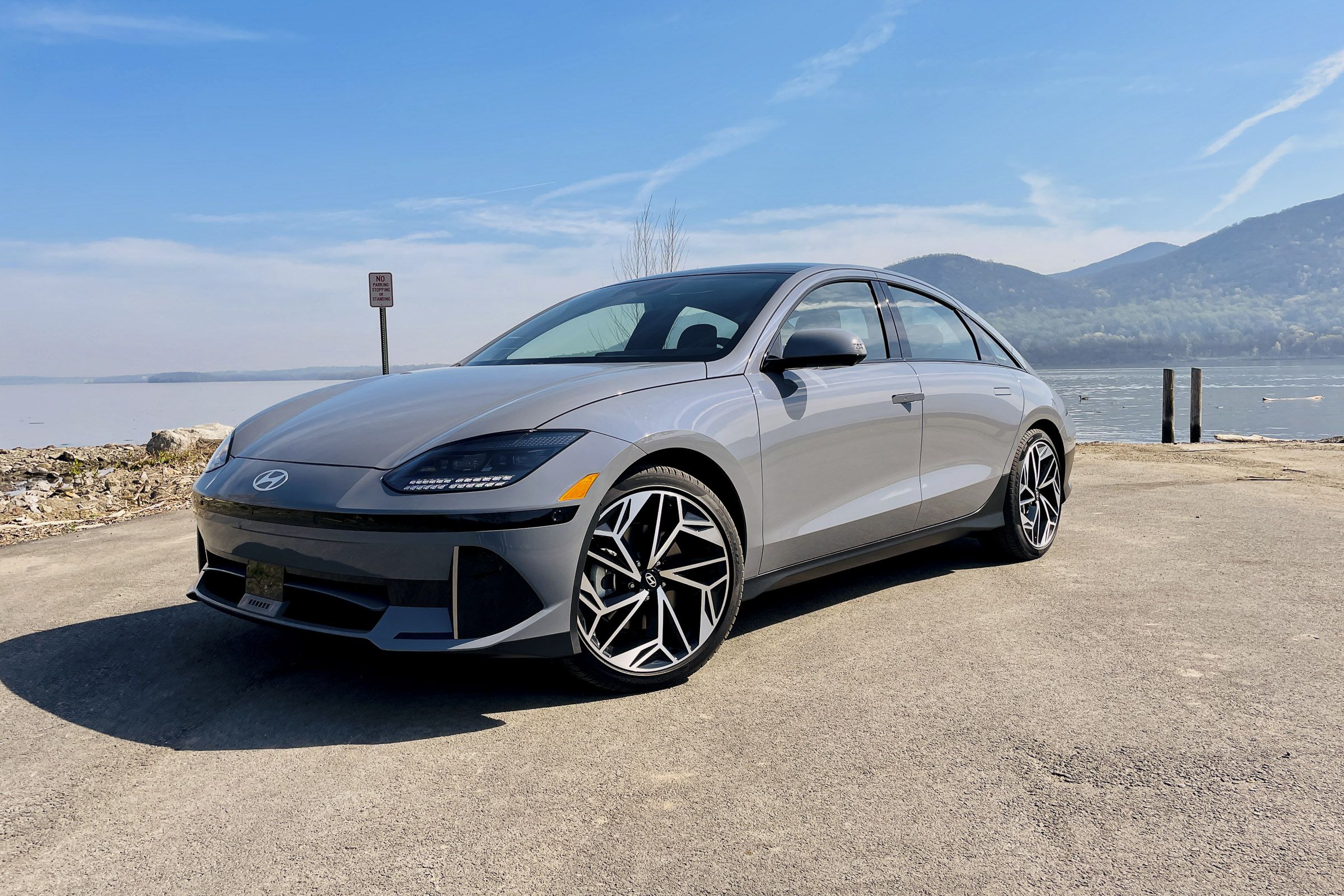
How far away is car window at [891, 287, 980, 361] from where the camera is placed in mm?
4629

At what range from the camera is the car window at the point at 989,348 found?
5.17 meters

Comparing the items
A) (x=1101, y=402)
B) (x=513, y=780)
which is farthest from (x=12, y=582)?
(x=1101, y=402)

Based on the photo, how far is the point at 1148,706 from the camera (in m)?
3.01

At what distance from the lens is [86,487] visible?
331 inches

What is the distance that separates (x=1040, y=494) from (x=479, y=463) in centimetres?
369

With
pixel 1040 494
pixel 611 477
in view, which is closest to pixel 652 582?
pixel 611 477

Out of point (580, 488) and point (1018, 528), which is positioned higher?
point (580, 488)

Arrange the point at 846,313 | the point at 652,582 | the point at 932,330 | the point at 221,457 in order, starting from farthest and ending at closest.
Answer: the point at 932,330 < the point at 846,313 < the point at 221,457 < the point at 652,582

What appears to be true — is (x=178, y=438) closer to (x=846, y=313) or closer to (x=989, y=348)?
(x=846, y=313)

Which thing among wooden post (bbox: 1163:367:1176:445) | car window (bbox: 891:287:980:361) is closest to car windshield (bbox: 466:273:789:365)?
car window (bbox: 891:287:980:361)

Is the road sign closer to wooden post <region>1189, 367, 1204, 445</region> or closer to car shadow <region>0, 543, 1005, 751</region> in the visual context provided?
car shadow <region>0, 543, 1005, 751</region>

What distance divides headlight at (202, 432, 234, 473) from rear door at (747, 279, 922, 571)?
199cm

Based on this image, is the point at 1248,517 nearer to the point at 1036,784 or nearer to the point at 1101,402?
the point at 1036,784

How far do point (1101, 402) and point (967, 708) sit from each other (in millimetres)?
64923
